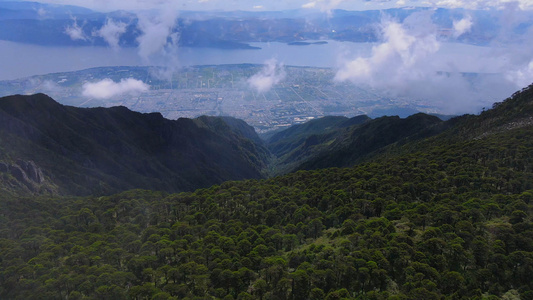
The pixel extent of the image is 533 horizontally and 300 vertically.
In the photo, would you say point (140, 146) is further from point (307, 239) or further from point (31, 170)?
point (307, 239)

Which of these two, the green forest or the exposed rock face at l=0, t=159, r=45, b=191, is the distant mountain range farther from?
the green forest

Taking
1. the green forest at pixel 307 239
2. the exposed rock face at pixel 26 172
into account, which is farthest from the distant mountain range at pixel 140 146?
the green forest at pixel 307 239

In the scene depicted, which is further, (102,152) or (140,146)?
(140,146)

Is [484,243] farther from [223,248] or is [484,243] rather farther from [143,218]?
[143,218]

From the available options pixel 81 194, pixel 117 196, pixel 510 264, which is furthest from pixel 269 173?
pixel 510 264

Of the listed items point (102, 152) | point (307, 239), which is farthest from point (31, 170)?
point (307, 239)

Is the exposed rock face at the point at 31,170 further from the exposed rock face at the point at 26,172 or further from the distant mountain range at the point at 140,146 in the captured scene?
the distant mountain range at the point at 140,146
